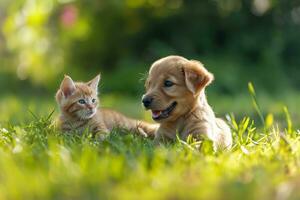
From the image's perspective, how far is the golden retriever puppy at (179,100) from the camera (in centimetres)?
581

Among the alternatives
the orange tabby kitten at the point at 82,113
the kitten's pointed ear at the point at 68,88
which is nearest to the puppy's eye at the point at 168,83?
the orange tabby kitten at the point at 82,113

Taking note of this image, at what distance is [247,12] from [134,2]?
7.92ft

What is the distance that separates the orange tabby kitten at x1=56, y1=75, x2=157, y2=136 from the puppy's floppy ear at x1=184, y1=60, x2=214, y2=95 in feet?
2.46

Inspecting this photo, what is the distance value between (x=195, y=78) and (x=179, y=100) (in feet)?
0.72

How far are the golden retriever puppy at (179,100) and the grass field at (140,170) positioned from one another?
0.53 meters

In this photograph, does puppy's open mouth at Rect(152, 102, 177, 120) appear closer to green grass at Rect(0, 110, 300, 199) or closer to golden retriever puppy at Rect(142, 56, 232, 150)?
golden retriever puppy at Rect(142, 56, 232, 150)

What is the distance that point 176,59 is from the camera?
19.9 feet

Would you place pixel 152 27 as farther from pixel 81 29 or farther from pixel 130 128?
pixel 130 128

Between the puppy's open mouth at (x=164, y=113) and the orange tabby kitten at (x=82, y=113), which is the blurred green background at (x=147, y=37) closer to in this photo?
the orange tabby kitten at (x=82, y=113)

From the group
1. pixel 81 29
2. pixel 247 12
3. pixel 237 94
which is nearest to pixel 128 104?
pixel 237 94

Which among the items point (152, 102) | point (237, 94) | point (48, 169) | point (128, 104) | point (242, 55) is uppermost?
point (242, 55)

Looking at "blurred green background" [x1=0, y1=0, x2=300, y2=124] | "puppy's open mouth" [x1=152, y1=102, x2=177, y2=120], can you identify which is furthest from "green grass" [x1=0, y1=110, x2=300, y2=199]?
"blurred green background" [x1=0, y1=0, x2=300, y2=124]

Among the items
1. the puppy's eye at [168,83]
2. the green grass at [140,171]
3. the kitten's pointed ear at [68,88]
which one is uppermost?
the kitten's pointed ear at [68,88]

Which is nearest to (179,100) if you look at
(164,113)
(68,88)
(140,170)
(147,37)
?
(164,113)
